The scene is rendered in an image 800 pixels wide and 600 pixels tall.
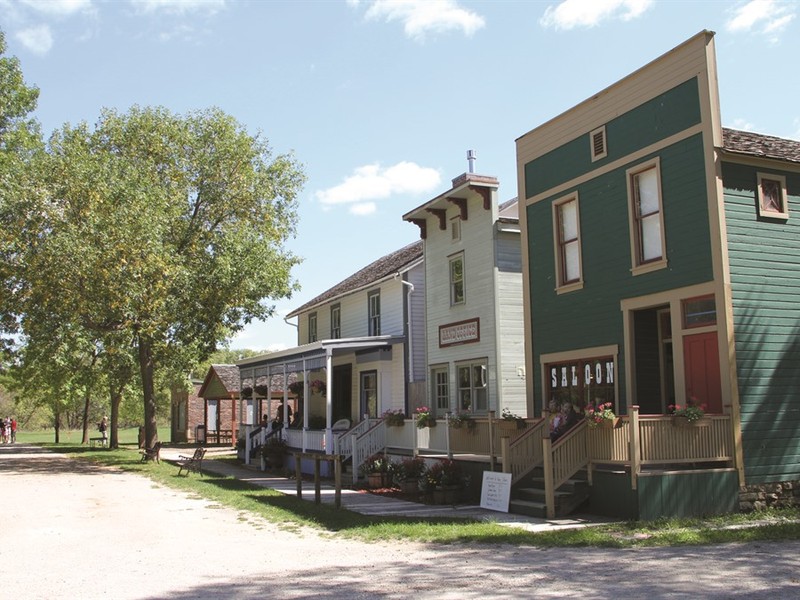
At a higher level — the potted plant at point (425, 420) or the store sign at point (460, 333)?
the store sign at point (460, 333)

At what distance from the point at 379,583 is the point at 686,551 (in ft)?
14.5

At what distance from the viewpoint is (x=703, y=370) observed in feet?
47.4

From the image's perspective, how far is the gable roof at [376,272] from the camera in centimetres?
2692

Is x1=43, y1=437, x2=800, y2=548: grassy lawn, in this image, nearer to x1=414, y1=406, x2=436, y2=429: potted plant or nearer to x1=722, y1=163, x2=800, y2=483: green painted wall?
x1=722, y1=163, x2=800, y2=483: green painted wall

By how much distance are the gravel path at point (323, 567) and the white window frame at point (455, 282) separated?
402 inches

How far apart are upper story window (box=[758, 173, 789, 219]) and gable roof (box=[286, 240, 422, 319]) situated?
1269 cm

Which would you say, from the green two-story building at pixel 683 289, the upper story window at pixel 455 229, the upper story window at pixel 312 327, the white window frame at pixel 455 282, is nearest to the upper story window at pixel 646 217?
the green two-story building at pixel 683 289

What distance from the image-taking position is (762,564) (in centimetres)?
953

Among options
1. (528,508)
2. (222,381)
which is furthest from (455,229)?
(222,381)

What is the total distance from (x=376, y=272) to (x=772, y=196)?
16.6 meters

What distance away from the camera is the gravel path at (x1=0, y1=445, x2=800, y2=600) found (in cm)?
859

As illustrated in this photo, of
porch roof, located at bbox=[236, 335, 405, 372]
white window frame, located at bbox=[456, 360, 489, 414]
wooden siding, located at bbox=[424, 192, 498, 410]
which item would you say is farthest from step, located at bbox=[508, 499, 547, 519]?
porch roof, located at bbox=[236, 335, 405, 372]

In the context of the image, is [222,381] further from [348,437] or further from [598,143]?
[598,143]

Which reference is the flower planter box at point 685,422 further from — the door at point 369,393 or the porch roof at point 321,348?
the door at point 369,393
